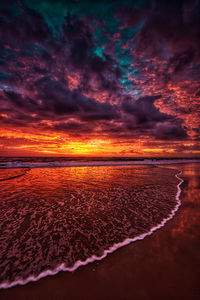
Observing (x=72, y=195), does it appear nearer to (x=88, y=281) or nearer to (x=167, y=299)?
(x=88, y=281)

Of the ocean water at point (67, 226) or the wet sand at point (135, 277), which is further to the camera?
the ocean water at point (67, 226)

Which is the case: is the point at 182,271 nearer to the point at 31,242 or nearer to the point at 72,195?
the point at 31,242

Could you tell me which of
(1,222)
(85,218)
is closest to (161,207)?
(85,218)

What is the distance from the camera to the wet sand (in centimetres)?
247

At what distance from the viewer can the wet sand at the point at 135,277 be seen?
2.47 metres

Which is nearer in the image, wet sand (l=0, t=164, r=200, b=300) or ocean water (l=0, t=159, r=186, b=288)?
wet sand (l=0, t=164, r=200, b=300)

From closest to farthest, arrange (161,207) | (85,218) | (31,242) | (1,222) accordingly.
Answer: (31,242) < (1,222) < (85,218) < (161,207)

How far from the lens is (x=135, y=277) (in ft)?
9.14

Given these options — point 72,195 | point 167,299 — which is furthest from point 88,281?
point 72,195

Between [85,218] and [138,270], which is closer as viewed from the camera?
[138,270]

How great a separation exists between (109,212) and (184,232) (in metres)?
2.92

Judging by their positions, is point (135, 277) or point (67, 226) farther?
point (67, 226)

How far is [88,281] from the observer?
2715 millimetres

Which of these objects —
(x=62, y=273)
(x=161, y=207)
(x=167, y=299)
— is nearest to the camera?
(x=167, y=299)
